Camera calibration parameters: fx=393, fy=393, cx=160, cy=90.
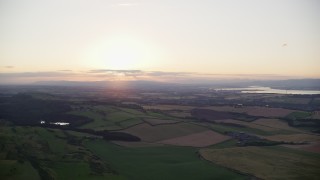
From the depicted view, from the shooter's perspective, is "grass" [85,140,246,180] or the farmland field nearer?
"grass" [85,140,246,180]

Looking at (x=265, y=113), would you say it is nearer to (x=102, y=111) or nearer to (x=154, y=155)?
(x=102, y=111)

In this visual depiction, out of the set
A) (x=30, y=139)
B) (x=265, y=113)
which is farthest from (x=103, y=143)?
(x=265, y=113)

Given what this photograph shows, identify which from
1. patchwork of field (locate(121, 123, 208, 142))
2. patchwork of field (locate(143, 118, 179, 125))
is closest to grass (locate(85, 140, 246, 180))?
patchwork of field (locate(121, 123, 208, 142))

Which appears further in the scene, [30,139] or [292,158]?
[30,139]

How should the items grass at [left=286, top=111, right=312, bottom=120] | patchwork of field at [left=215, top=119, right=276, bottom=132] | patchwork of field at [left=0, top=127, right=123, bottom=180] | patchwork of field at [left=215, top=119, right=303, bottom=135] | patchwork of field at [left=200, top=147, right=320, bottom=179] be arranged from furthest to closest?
1. grass at [left=286, top=111, right=312, bottom=120]
2. patchwork of field at [left=215, top=119, right=276, bottom=132]
3. patchwork of field at [left=215, top=119, right=303, bottom=135]
4. patchwork of field at [left=200, top=147, right=320, bottom=179]
5. patchwork of field at [left=0, top=127, right=123, bottom=180]

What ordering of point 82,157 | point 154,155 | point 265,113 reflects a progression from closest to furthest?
point 82,157 → point 154,155 → point 265,113

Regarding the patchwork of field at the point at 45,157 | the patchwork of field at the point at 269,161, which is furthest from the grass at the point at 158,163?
the patchwork of field at the point at 45,157

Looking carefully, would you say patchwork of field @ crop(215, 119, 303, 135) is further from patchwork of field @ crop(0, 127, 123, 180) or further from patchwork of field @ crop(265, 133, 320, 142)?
patchwork of field @ crop(0, 127, 123, 180)

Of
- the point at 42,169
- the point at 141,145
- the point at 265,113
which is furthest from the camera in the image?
the point at 265,113
